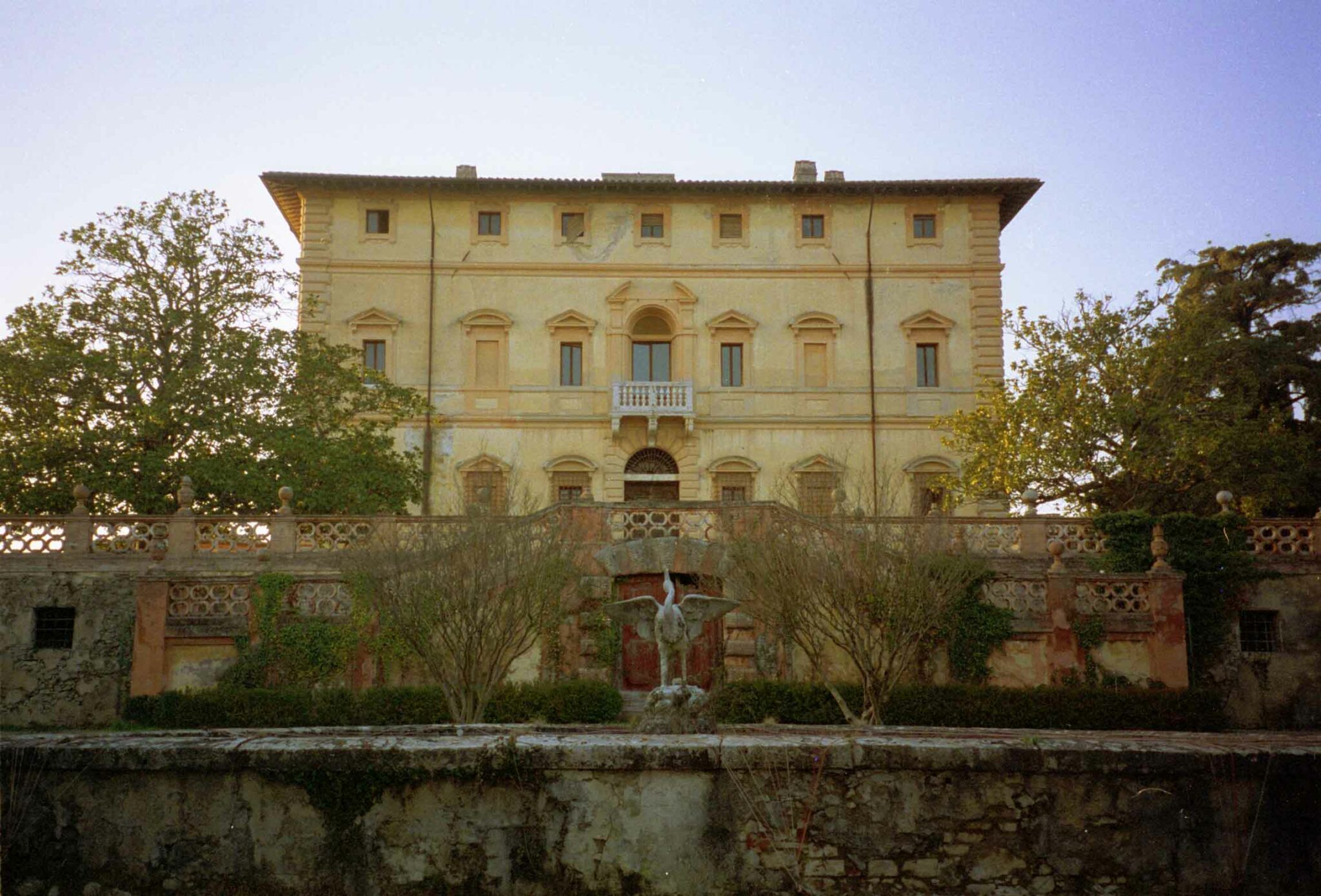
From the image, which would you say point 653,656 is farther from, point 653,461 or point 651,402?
point 653,461

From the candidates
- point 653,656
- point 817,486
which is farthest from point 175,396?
point 817,486

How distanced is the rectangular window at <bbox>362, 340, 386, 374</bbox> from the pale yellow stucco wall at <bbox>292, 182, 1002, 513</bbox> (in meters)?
0.22

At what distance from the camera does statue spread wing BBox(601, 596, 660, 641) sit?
40.0 feet

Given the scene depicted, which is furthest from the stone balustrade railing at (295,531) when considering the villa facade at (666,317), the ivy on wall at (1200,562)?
the villa facade at (666,317)

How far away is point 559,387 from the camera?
32.2 meters

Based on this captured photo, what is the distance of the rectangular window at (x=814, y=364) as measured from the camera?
32.6 meters

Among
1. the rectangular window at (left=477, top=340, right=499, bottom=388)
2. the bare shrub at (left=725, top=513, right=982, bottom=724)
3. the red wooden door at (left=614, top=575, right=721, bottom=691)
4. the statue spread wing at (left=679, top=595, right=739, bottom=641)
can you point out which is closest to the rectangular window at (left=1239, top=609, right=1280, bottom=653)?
the bare shrub at (left=725, top=513, right=982, bottom=724)

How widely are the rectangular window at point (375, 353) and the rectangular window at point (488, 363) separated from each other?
261 centimetres

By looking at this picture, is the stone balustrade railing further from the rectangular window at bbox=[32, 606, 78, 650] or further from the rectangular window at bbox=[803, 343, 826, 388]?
the rectangular window at bbox=[803, 343, 826, 388]

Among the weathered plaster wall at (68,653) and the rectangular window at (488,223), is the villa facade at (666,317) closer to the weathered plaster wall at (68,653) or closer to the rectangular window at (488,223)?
the rectangular window at (488,223)

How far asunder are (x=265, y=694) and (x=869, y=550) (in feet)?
30.4

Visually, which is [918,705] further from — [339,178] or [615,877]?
[339,178]

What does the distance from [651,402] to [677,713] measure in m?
21.5

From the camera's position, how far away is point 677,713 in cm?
1023
